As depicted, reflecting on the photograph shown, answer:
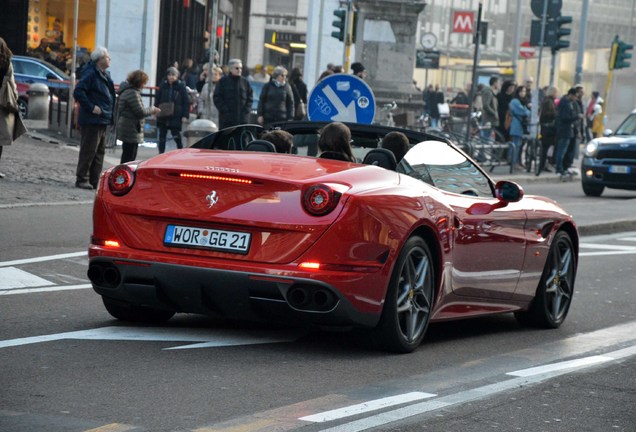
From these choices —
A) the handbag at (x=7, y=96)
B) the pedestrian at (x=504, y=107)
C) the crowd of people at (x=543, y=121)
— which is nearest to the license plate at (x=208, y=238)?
the handbag at (x=7, y=96)

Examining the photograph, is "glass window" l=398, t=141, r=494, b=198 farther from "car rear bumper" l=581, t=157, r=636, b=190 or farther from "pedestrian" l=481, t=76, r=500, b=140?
"pedestrian" l=481, t=76, r=500, b=140

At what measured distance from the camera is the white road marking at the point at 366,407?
589 cm

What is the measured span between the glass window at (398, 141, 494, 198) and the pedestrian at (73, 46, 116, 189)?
9933mm

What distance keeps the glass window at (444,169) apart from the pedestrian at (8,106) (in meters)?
9.86

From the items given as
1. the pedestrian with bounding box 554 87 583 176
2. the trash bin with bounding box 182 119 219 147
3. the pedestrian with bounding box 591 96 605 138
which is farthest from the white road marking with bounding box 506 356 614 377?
the pedestrian with bounding box 591 96 605 138

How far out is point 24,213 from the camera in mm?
15328

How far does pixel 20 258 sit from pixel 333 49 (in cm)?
3992

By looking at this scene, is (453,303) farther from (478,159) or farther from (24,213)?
(478,159)

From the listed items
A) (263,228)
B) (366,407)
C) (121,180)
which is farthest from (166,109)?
(366,407)

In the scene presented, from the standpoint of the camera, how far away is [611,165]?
27438 mm

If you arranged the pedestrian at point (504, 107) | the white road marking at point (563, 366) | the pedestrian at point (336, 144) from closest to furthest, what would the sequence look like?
1. the white road marking at point (563, 366)
2. the pedestrian at point (336, 144)
3. the pedestrian at point (504, 107)

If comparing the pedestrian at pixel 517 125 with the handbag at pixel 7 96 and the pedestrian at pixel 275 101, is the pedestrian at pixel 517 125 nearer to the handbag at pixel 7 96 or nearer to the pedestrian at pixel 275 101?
the pedestrian at pixel 275 101

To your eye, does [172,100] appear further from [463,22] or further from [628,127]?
[463,22]

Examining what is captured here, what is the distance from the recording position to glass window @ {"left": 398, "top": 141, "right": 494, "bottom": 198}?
8.56 meters
